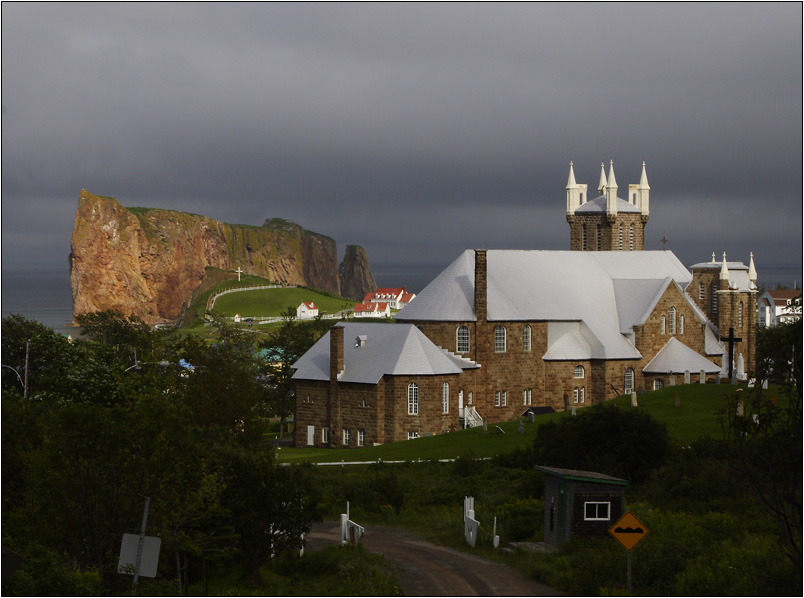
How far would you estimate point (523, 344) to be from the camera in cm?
7481

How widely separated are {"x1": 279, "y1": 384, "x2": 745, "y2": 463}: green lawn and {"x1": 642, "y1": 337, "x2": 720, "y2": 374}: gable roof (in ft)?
38.6

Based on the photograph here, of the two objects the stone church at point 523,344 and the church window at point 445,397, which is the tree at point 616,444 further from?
the church window at point 445,397

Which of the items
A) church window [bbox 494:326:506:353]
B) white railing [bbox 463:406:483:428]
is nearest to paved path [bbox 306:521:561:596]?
white railing [bbox 463:406:483:428]

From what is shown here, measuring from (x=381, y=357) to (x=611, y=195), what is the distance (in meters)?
39.4

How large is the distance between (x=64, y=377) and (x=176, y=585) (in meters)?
20.9

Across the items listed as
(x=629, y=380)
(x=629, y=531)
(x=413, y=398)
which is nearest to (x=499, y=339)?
(x=629, y=380)

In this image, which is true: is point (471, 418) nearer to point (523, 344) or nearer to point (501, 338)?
point (501, 338)

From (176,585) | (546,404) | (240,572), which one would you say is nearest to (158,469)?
(176,585)

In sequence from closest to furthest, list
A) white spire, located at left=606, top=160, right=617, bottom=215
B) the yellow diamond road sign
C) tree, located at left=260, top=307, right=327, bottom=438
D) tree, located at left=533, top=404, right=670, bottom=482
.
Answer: the yellow diamond road sign
tree, located at left=533, top=404, right=670, bottom=482
tree, located at left=260, top=307, right=327, bottom=438
white spire, located at left=606, top=160, right=617, bottom=215

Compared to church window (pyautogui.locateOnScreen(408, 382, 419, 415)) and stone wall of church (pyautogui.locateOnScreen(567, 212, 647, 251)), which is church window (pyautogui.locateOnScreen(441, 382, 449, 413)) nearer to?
church window (pyautogui.locateOnScreen(408, 382, 419, 415))

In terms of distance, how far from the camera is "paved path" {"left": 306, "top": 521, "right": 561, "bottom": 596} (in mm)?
27422

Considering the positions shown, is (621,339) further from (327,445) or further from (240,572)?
(240,572)

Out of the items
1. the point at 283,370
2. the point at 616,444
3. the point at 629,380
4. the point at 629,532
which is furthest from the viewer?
the point at 283,370

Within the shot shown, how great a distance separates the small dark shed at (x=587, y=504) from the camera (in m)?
30.9
